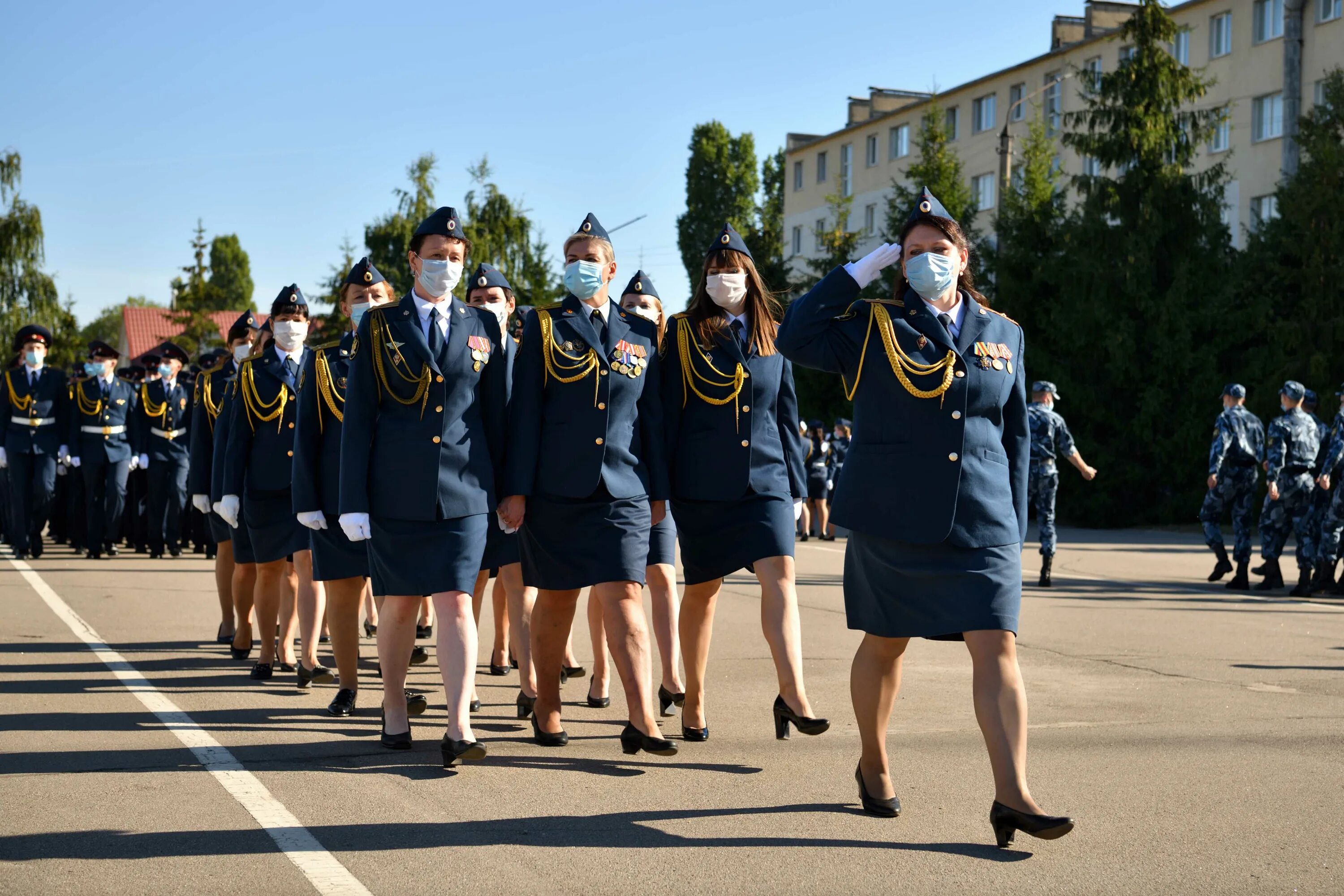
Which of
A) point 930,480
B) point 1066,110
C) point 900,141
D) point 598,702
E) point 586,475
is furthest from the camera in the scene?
point 900,141

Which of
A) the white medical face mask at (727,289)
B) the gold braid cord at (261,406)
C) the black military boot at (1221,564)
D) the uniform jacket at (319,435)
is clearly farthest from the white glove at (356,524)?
the black military boot at (1221,564)

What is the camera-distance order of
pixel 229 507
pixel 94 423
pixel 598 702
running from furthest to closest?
pixel 94 423
pixel 229 507
pixel 598 702

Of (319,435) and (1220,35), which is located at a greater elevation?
(1220,35)

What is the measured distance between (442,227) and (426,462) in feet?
3.54

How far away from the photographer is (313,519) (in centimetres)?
734

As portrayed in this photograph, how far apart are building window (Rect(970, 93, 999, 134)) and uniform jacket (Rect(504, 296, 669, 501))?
52.7 m

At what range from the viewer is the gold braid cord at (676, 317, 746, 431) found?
6879mm

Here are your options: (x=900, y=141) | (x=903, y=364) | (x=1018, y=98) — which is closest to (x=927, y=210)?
(x=903, y=364)

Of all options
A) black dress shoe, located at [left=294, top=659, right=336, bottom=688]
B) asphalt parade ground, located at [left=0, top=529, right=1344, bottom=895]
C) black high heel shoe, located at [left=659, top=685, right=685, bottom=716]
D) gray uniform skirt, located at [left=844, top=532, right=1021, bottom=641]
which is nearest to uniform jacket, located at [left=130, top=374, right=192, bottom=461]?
asphalt parade ground, located at [left=0, top=529, right=1344, bottom=895]

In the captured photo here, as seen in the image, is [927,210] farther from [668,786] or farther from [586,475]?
[668,786]

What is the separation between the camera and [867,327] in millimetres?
5445

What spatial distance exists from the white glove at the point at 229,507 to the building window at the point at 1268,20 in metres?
42.0

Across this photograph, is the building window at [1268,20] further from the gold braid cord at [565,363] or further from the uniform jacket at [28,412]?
the gold braid cord at [565,363]

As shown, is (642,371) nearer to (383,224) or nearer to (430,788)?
(430,788)
